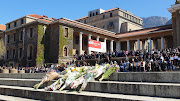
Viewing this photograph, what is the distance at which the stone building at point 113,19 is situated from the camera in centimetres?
5662

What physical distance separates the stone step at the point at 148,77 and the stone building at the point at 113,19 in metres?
50.3

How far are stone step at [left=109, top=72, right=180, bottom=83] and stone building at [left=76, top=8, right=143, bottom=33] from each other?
5034 cm

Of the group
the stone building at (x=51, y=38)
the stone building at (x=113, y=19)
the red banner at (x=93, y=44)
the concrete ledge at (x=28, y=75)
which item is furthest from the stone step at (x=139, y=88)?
the stone building at (x=113, y=19)

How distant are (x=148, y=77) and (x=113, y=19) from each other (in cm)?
5303

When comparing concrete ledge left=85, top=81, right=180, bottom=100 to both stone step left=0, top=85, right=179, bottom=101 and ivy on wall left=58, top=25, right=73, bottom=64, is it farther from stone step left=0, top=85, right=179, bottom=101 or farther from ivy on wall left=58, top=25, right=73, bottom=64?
ivy on wall left=58, top=25, right=73, bottom=64

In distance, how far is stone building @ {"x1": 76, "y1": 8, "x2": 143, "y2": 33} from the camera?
56.6 meters

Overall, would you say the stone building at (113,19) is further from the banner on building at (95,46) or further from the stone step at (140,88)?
the stone step at (140,88)

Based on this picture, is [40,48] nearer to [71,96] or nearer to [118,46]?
[118,46]

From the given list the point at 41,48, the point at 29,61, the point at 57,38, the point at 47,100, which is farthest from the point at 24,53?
the point at 47,100

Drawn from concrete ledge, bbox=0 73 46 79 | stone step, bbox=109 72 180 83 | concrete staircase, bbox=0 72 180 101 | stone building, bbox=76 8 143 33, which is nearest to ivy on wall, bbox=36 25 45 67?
concrete ledge, bbox=0 73 46 79

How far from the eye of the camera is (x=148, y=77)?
6.26 metres

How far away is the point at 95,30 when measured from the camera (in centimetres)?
3934

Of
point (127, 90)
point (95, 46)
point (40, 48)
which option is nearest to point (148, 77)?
point (127, 90)

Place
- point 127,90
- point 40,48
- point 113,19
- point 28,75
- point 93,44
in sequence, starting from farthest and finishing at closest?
point 113,19, point 40,48, point 93,44, point 28,75, point 127,90
